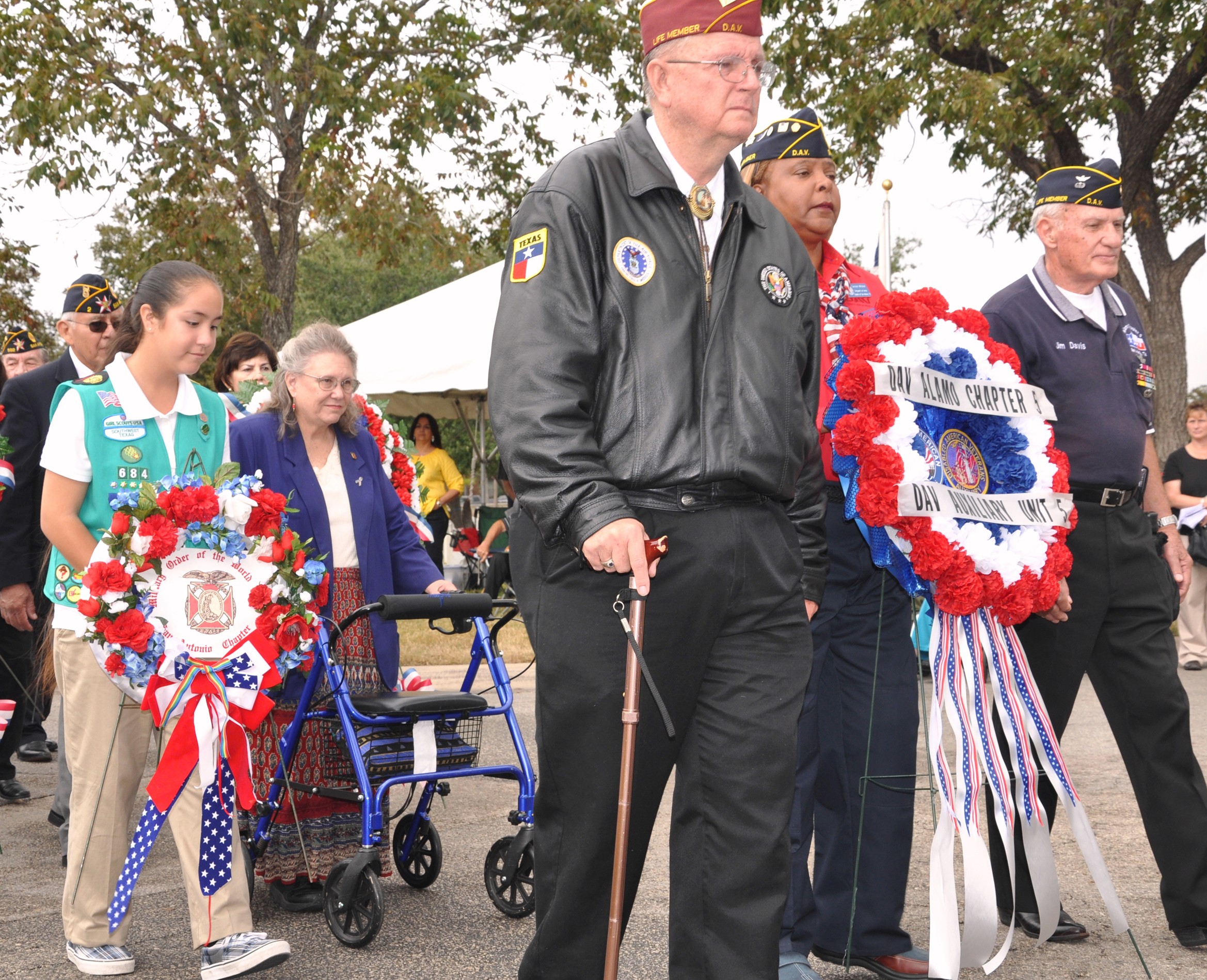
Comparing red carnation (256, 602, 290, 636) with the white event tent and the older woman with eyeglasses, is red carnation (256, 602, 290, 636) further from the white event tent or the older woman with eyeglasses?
the white event tent

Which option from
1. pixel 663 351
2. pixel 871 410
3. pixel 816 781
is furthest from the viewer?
pixel 816 781

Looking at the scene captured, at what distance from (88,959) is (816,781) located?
222 cm

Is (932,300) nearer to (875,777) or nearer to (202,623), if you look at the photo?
(875,777)

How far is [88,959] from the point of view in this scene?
13.2 ft

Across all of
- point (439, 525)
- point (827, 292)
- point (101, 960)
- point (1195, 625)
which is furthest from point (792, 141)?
point (439, 525)

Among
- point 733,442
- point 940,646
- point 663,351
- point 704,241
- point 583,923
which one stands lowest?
point 583,923

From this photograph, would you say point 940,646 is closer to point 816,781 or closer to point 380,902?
point 816,781

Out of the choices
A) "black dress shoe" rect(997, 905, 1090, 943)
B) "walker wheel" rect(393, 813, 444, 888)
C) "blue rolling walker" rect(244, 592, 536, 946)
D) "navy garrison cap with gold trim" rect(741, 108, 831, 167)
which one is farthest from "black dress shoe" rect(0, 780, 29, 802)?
"navy garrison cap with gold trim" rect(741, 108, 831, 167)

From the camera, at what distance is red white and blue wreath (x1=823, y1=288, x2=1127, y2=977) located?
3707 millimetres

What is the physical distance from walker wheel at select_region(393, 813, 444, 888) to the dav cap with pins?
308 cm

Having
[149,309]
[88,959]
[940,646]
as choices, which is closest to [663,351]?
[940,646]

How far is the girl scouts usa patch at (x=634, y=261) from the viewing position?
2768 mm

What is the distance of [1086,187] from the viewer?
4441 mm

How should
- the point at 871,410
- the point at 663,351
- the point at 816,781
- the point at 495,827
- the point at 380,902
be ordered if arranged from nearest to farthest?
1. the point at 663,351
2. the point at 871,410
3. the point at 816,781
4. the point at 380,902
5. the point at 495,827
